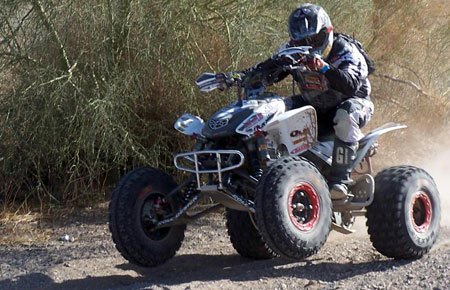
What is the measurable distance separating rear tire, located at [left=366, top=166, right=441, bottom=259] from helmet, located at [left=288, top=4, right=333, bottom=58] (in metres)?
1.16

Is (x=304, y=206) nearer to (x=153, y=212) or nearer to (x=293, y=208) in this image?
(x=293, y=208)

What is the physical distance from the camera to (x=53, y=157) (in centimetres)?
960

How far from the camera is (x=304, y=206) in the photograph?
6051 millimetres

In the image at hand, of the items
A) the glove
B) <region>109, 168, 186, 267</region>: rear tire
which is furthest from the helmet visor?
<region>109, 168, 186, 267</region>: rear tire

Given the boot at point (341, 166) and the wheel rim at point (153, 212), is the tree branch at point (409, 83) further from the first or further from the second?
the wheel rim at point (153, 212)

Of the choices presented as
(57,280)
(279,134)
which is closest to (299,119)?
(279,134)

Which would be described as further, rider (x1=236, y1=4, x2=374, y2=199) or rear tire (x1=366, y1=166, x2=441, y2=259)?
rear tire (x1=366, y1=166, x2=441, y2=259)

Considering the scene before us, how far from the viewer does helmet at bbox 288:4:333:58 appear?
6.50 meters

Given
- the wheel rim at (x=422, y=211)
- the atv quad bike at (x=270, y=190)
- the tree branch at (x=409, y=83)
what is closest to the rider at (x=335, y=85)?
the atv quad bike at (x=270, y=190)

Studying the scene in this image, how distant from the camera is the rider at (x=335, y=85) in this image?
6.50 meters

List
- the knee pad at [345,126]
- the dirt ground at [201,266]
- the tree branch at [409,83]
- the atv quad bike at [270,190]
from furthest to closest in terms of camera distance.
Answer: the tree branch at [409,83] → the knee pad at [345,126] → the dirt ground at [201,266] → the atv quad bike at [270,190]

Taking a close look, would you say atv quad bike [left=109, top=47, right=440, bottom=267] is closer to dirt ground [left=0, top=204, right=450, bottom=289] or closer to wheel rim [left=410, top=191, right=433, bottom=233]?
wheel rim [left=410, top=191, right=433, bottom=233]

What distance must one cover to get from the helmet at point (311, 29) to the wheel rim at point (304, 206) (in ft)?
3.69

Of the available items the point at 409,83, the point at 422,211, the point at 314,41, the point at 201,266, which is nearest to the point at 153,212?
the point at 201,266
